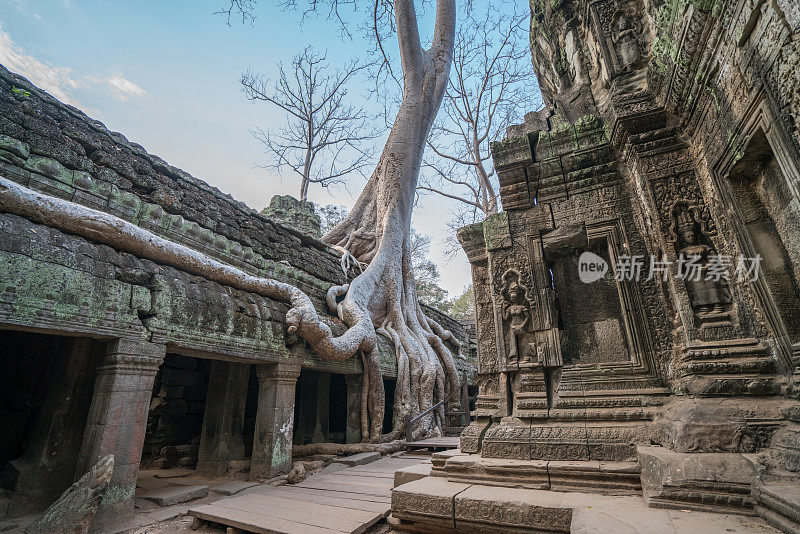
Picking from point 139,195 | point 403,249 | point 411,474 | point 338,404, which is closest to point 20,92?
point 139,195

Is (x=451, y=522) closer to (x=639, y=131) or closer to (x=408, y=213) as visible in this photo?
(x=639, y=131)

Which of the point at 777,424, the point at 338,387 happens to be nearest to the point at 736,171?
the point at 777,424

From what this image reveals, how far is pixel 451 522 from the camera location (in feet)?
7.24

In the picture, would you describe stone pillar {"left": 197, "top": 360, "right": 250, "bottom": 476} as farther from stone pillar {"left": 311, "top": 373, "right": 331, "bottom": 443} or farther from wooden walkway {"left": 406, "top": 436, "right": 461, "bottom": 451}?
wooden walkway {"left": 406, "top": 436, "right": 461, "bottom": 451}

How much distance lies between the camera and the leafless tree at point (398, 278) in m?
6.30

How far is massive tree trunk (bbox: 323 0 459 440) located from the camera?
6.83 meters

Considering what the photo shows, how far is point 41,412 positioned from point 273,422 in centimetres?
226

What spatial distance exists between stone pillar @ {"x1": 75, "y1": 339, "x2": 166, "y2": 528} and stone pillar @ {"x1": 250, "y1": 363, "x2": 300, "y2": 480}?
153 cm

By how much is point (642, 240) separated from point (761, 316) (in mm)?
962

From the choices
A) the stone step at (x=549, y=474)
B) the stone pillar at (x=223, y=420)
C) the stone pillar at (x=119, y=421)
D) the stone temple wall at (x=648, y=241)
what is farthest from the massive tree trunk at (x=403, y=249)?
the stone step at (x=549, y=474)

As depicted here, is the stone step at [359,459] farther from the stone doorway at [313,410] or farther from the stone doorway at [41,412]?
the stone doorway at [41,412]

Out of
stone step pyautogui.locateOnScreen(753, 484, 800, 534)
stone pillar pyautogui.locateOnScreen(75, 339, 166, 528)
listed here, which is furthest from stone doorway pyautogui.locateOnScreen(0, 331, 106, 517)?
stone step pyautogui.locateOnScreen(753, 484, 800, 534)

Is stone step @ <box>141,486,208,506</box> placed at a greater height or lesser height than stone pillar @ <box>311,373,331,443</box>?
lesser

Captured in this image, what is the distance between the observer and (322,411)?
6.91m
